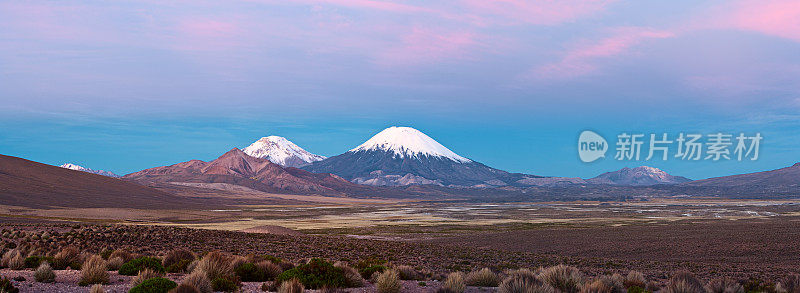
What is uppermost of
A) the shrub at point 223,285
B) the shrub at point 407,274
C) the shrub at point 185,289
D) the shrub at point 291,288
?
the shrub at point 185,289

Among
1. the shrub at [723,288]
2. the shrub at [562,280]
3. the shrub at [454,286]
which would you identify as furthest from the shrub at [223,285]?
the shrub at [723,288]

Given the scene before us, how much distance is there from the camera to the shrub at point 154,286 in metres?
13.0

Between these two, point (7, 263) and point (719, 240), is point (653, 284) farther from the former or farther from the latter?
point (719, 240)

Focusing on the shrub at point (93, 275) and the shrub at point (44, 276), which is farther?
the shrub at point (44, 276)

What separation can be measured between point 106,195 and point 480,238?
11570 cm

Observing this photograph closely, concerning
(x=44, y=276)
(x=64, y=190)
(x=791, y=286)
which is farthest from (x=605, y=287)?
(x=64, y=190)

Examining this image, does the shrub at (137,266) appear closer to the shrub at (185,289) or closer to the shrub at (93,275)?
the shrub at (93,275)

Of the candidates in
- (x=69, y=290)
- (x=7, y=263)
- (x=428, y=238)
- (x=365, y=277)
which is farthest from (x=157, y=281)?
(x=428, y=238)

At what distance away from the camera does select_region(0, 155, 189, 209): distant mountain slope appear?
114125 mm

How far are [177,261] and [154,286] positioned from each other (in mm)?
7912

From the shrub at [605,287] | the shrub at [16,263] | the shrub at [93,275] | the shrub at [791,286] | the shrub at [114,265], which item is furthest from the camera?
the shrub at [114,265]

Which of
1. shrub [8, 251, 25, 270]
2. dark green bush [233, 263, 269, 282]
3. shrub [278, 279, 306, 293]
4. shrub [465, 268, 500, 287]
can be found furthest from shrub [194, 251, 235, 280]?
shrub [465, 268, 500, 287]

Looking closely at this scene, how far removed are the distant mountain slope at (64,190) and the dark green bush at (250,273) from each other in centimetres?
10584

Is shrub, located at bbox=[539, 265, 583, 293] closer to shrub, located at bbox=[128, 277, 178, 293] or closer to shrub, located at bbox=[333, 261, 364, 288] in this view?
shrub, located at bbox=[333, 261, 364, 288]
